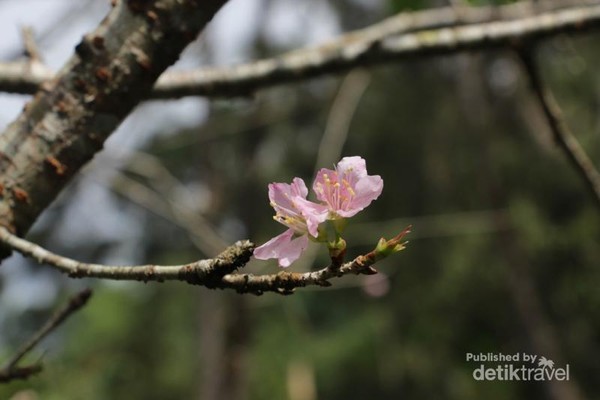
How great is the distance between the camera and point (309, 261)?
2871 mm

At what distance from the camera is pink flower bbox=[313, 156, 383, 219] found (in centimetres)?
70

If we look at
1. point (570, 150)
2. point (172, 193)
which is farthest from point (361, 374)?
point (570, 150)

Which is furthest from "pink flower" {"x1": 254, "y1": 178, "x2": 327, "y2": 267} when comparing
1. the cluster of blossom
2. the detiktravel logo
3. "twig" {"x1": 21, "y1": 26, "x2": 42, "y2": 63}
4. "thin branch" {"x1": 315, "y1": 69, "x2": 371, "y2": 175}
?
"thin branch" {"x1": 315, "y1": 69, "x2": 371, "y2": 175}

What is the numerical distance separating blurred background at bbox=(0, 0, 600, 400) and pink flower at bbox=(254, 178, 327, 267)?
3.82 metres

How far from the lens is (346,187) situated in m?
0.74

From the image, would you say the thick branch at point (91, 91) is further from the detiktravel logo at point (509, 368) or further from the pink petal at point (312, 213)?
the detiktravel logo at point (509, 368)

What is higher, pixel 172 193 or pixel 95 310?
pixel 95 310

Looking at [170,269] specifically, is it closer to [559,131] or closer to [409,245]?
A: [559,131]

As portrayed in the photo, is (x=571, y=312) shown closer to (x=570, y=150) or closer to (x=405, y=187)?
(x=405, y=187)

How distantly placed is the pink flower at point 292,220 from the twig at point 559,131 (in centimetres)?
77

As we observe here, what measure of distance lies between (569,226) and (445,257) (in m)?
1.43

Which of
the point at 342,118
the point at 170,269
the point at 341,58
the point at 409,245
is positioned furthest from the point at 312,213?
the point at 409,245

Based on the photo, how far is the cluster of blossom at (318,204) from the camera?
68cm

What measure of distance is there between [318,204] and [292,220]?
3cm
